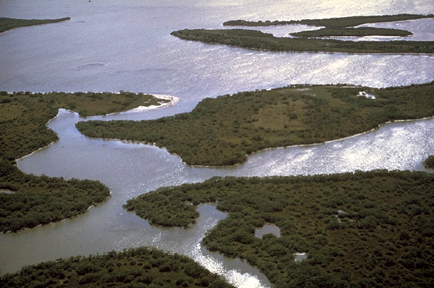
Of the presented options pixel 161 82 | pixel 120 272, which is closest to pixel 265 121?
pixel 161 82

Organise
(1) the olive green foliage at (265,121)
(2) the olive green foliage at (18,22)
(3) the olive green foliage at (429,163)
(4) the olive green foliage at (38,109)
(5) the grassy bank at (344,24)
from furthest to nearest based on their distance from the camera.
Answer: (2) the olive green foliage at (18,22) → (5) the grassy bank at (344,24) → (4) the olive green foliage at (38,109) → (1) the olive green foliage at (265,121) → (3) the olive green foliage at (429,163)

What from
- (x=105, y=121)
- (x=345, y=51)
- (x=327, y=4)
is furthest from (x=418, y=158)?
(x=327, y=4)

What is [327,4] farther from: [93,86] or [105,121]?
[105,121]

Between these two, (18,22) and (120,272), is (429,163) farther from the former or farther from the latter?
(18,22)

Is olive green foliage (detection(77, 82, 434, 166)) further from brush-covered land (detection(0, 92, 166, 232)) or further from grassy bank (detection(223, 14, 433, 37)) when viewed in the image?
grassy bank (detection(223, 14, 433, 37))

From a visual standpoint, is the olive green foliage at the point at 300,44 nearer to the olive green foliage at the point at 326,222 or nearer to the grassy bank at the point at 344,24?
the grassy bank at the point at 344,24

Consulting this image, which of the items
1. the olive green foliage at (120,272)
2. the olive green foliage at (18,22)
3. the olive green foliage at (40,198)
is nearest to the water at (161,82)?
the olive green foliage at (40,198)
